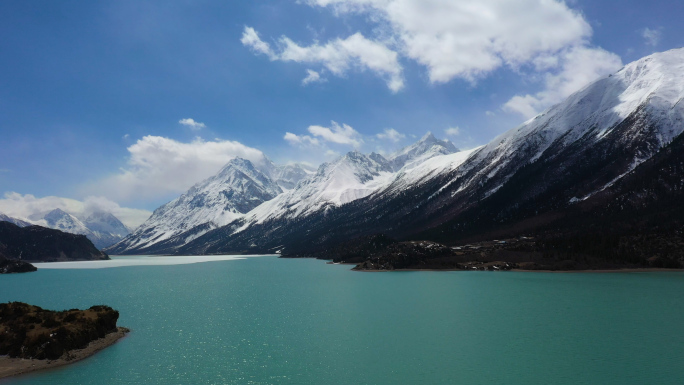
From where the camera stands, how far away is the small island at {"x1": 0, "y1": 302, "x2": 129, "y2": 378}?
1989 inches

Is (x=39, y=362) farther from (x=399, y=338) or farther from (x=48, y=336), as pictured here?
(x=399, y=338)

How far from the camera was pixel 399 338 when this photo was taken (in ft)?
197

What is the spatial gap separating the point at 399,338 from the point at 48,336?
1893 inches

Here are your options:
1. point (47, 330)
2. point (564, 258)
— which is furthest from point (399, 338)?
point (564, 258)

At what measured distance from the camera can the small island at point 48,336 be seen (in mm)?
50531

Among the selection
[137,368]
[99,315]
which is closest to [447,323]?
[137,368]

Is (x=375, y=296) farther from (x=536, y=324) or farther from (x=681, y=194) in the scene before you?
(x=681, y=194)

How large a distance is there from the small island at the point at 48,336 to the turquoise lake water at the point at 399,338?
2852 millimetres

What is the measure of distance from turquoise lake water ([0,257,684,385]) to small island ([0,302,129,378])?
2.85 m

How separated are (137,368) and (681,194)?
231 m

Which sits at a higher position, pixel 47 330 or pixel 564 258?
pixel 564 258

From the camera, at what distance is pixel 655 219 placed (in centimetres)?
17400

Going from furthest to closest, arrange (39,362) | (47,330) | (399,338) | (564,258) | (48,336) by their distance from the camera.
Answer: (564,258)
(399,338)
(47,330)
(48,336)
(39,362)

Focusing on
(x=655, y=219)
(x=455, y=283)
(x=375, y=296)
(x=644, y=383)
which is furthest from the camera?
(x=655, y=219)
